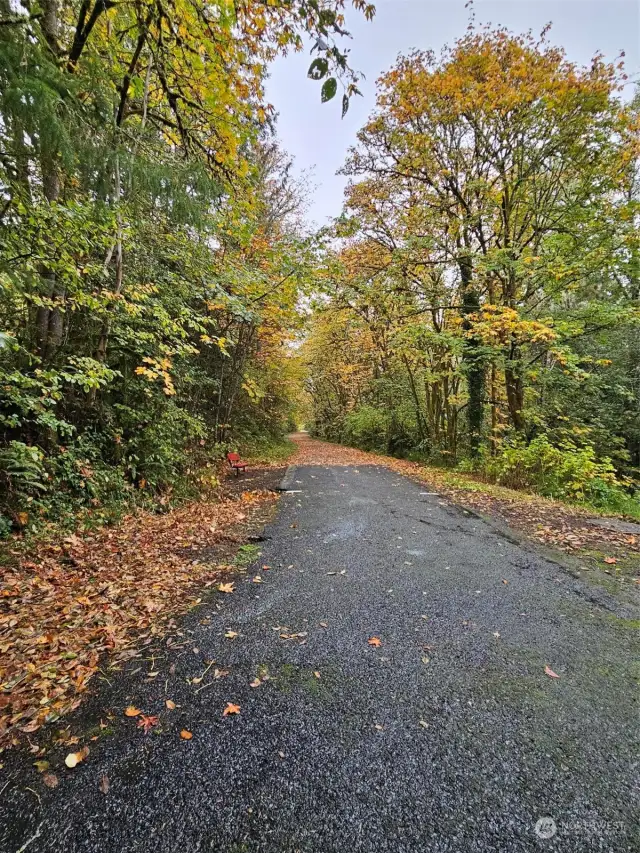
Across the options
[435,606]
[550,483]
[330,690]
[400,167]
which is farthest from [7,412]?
[400,167]

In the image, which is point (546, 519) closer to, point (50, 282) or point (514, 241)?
point (514, 241)

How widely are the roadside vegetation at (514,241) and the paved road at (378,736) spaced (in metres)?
5.34

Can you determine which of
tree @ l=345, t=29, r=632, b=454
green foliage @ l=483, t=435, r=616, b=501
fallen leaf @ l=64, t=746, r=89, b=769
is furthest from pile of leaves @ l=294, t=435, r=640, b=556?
fallen leaf @ l=64, t=746, r=89, b=769

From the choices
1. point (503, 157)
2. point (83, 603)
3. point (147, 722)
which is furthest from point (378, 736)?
point (503, 157)

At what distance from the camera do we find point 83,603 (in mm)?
2775

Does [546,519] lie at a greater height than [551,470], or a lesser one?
lesser

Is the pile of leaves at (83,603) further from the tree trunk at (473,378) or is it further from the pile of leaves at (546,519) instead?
the tree trunk at (473,378)

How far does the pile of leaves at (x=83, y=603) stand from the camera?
1931mm

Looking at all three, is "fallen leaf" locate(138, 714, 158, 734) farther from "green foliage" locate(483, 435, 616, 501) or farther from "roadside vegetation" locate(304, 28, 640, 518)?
"green foliage" locate(483, 435, 616, 501)

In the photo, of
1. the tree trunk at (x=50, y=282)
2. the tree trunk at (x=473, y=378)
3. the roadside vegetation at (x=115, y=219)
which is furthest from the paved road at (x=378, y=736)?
the tree trunk at (x=473, y=378)

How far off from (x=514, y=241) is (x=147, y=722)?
10211 millimetres

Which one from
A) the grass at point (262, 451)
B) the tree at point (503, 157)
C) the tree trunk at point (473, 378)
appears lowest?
the grass at point (262, 451)

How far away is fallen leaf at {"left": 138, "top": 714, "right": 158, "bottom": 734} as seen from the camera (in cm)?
170

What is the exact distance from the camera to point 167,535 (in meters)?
4.36
